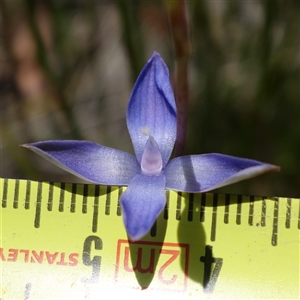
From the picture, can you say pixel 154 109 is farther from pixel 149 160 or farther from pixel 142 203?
pixel 142 203

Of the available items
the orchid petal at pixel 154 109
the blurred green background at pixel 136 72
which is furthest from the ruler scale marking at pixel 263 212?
the blurred green background at pixel 136 72

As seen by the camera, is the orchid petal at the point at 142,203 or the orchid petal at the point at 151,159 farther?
the orchid petal at the point at 151,159

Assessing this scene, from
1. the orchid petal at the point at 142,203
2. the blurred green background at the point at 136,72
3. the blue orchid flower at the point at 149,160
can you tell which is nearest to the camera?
the orchid petal at the point at 142,203

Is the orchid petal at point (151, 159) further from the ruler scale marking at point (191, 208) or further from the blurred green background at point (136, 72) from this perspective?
the blurred green background at point (136, 72)

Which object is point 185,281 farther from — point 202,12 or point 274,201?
point 202,12

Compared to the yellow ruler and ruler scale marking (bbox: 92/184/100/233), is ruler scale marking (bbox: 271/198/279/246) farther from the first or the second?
ruler scale marking (bbox: 92/184/100/233)

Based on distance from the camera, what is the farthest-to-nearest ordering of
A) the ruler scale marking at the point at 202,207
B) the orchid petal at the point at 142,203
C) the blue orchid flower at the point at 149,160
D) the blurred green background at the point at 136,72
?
the blurred green background at the point at 136,72
the ruler scale marking at the point at 202,207
the blue orchid flower at the point at 149,160
the orchid petal at the point at 142,203

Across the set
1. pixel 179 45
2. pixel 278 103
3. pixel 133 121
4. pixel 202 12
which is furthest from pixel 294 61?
pixel 133 121
